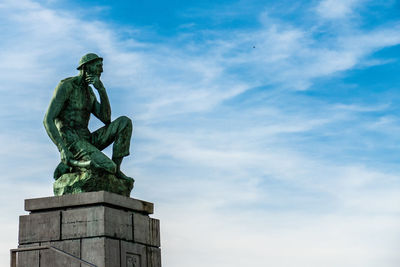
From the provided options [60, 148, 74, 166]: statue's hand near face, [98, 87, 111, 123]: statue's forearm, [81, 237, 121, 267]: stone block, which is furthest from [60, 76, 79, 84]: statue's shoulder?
[81, 237, 121, 267]: stone block

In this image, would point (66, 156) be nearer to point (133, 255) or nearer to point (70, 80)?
point (70, 80)

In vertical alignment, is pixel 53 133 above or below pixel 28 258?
above

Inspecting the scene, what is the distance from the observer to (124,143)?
13734 mm

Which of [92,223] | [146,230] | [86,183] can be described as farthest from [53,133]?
[146,230]

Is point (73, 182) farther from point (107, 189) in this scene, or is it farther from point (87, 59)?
point (87, 59)

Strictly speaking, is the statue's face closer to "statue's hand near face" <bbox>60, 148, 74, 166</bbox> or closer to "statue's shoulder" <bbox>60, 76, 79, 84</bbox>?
"statue's shoulder" <bbox>60, 76, 79, 84</bbox>

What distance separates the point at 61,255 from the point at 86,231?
630mm

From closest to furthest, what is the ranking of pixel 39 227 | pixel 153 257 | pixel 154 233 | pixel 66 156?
1. pixel 39 227
2. pixel 66 156
3. pixel 153 257
4. pixel 154 233

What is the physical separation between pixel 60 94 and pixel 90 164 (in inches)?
66.3

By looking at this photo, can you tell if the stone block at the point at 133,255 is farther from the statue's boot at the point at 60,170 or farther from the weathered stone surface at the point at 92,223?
the statue's boot at the point at 60,170

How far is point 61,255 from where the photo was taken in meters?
12.1

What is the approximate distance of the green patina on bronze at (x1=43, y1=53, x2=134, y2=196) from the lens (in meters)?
12.9

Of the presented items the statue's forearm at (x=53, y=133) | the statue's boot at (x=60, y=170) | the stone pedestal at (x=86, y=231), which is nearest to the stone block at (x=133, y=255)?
the stone pedestal at (x=86, y=231)

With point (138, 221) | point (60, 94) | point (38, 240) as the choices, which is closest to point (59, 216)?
point (38, 240)
